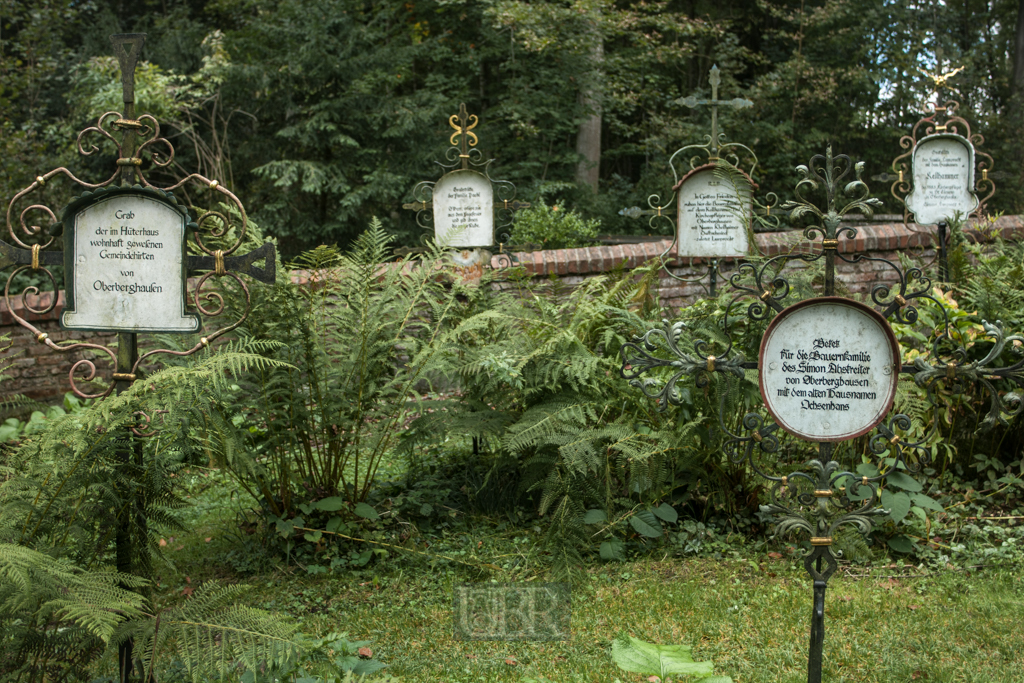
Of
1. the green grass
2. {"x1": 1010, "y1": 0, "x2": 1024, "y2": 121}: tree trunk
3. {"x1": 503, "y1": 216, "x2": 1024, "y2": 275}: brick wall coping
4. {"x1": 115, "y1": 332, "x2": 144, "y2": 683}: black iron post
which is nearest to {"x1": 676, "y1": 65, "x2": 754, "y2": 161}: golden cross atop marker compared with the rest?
{"x1": 503, "y1": 216, "x2": 1024, "y2": 275}: brick wall coping

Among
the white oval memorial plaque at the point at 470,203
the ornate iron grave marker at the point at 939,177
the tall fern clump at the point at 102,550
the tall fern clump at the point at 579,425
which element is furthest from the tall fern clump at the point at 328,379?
the ornate iron grave marker at the point at 939,177

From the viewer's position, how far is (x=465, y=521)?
4199 millimetres

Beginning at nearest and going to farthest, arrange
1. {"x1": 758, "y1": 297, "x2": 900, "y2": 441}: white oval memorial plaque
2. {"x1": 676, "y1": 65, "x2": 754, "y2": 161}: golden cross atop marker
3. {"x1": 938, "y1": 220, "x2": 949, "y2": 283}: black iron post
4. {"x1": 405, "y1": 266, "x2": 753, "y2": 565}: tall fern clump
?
{"x1": 758, "y1": 297, "x2": 900, "y2": 441}: white oval memorial plaque → {"x1": 405, "y1": 266, "x2": 753, "y2": 565}: tall fern clump → {"x1": 938, "y1": 220, "x2": 949, "y2": 283}: black iron post → {"x1": 676, "y1": 65, "x2": 754, "y2": 161}: golden cross atop marker

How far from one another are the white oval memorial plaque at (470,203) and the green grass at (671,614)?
3.13m

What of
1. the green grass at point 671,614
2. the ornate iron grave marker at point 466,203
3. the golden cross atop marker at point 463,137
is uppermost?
the golden cross atop marker at point 463,137

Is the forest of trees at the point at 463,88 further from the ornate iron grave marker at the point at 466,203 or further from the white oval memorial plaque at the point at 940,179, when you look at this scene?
the white oval memorial plaque at the point at 940,179

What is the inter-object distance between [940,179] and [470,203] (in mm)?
3860

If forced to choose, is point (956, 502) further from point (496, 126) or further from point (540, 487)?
point (496, 126)

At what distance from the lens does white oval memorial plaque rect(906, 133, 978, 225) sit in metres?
6.70

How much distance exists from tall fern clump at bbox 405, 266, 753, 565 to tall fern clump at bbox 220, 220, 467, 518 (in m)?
0.25

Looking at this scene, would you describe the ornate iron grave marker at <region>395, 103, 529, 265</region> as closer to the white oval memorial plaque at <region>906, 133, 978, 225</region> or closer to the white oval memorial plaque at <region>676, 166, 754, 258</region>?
the white oval memorial plaque at <region>676, 166, 754, 258</region>

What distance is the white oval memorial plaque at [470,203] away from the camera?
6.72 meters

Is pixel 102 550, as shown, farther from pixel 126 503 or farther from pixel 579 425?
pixel 579 425

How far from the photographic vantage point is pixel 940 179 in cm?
677
